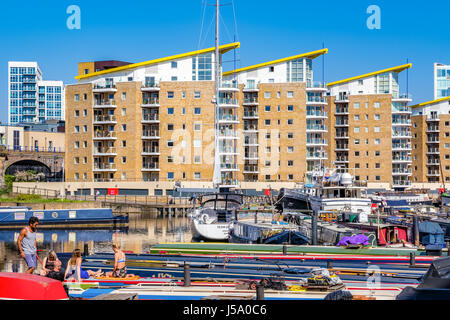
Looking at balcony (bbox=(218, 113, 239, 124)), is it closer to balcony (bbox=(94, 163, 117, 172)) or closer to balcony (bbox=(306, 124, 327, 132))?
balcony (bbox=(306, 124, 327, 132))

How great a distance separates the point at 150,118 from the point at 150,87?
378 centimetres

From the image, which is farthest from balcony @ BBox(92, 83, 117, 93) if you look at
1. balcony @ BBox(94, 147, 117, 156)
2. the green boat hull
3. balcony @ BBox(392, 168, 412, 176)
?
the green boat hull

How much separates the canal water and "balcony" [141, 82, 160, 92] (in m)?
24.0

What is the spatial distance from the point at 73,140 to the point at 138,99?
10087 mm

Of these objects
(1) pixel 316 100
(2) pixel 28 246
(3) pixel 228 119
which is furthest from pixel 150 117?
(2) pixel 28 246

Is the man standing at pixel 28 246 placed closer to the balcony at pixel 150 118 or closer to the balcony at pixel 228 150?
the balcony at pixel 228 150

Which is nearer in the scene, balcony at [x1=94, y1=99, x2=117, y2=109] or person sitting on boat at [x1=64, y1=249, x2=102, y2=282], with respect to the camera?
person sitting on boat at [x1=64, y1=249, x2=102, y2=282]

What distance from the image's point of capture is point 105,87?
7700 centimetres

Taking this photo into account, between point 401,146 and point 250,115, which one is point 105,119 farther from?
point 401,146

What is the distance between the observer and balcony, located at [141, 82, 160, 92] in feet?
248
